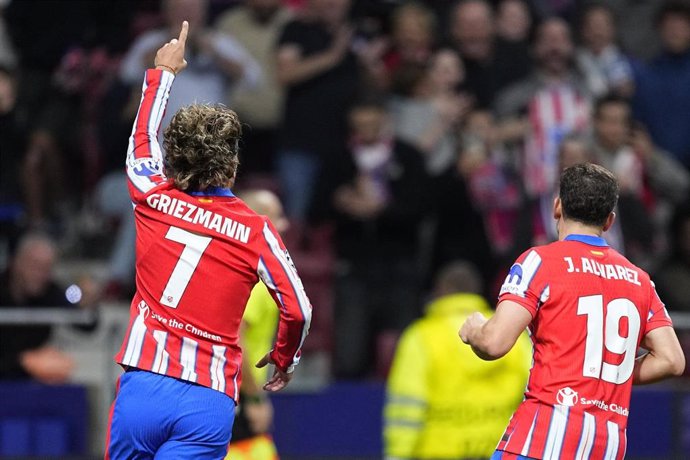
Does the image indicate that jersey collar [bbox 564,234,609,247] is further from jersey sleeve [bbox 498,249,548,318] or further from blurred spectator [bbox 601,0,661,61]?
blurred spectator [bbox 601,0,661,61]

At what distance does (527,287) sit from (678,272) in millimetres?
6040

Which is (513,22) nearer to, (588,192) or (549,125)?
(549,125)

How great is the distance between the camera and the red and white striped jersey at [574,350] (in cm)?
495

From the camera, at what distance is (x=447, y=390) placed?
777 centimetres

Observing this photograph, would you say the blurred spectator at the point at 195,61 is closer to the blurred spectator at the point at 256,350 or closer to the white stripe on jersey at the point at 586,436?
the blurred spectator at the point at 256,350

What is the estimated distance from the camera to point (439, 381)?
7770 mm

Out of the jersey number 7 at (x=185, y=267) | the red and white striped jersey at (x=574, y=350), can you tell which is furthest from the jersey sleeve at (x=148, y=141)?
the red and white striped jersey at (x=574, y=350)

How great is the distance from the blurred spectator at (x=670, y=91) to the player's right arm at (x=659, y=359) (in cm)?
658

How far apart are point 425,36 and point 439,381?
3853 mm

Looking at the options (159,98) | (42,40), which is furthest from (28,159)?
(159,98)

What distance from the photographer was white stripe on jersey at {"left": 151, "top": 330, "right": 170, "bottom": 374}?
4977mm

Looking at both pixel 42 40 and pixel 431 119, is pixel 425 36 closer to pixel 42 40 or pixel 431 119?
pixel 431 119

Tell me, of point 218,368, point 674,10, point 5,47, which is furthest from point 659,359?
point 674,10

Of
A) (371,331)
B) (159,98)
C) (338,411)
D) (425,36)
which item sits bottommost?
(338,411)
